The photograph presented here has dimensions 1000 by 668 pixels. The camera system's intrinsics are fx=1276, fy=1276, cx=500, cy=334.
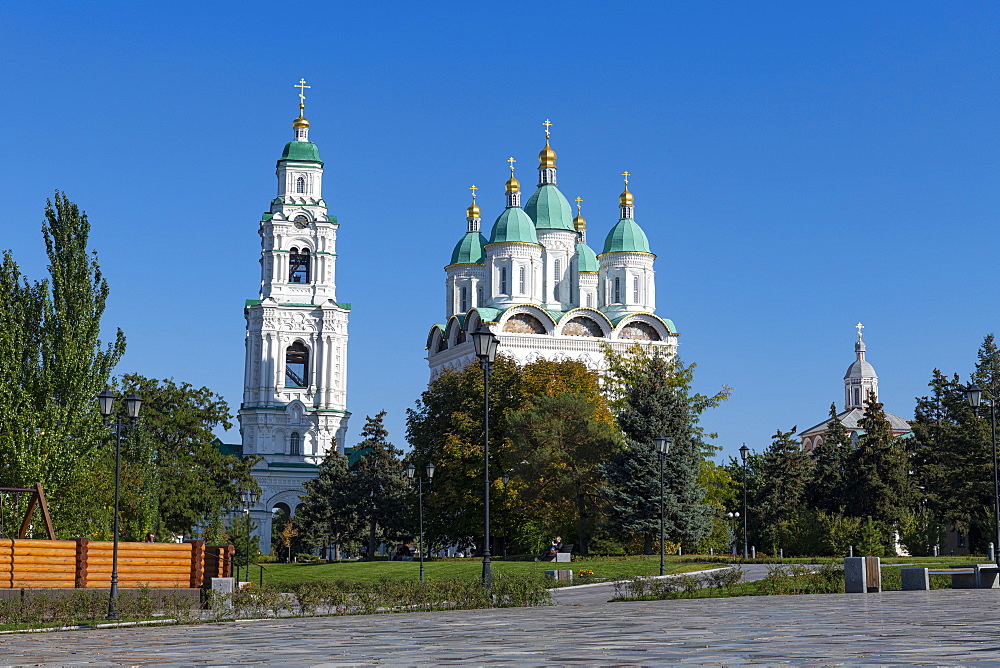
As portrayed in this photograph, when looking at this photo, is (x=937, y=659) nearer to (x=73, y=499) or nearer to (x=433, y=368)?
(x=73, y=499)

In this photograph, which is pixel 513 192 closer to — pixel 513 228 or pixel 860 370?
pixel 513 228

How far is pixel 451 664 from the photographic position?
10.1m

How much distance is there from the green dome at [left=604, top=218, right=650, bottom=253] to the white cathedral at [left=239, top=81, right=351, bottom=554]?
64.9ft

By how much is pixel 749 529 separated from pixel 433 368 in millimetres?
33529

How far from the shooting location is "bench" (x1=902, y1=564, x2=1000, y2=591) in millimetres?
23469

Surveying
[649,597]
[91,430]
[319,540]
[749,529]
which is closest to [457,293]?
[319,540]

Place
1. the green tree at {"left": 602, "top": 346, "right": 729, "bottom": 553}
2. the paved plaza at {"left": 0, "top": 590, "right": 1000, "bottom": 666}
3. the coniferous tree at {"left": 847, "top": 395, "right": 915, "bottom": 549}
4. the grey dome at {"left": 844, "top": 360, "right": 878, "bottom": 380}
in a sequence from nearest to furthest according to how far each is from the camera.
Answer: the paved plaza at {"left": 0, "top": 590, "right": 1000, "bottom": 666} < the green tree at {"left": 602, "top": 346, "right": 729, "bottom": 553} < the coniferous tree at {"left": 847, "top": 395, "right": 915, "bottom": 549} < the grey dome at {"left": 844, "top": 360, "right": 878, "bottom": 380}

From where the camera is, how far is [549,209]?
93125 mm

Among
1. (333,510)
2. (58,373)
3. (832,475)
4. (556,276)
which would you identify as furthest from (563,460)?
(556,276)

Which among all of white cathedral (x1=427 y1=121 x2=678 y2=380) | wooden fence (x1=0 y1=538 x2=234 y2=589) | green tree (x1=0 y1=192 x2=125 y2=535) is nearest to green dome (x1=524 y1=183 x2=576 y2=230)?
white cathedral (x1=427 y1=121 x2=678 y2=380)

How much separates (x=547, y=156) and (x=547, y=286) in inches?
389

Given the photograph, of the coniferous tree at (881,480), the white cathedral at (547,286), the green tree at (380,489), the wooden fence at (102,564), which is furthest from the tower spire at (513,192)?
the wooden fence at (102,564)

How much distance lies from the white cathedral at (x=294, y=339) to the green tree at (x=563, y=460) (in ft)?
145

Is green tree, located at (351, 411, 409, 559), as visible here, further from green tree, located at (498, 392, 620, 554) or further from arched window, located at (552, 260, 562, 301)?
arched window, located at (552, 260, 562, 301)
